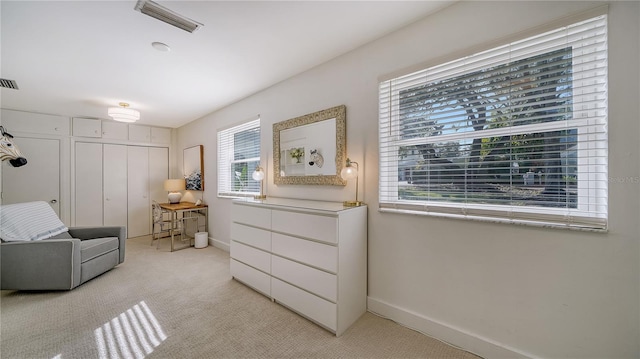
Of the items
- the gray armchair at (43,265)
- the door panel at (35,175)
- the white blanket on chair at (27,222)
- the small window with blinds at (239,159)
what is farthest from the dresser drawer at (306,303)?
the door panel at (35,175)

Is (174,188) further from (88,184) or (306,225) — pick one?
(306,225)

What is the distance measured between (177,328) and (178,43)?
2549 mm

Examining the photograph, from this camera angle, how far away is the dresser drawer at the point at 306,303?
6.39ft

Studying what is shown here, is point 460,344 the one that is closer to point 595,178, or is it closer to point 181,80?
point 595,178

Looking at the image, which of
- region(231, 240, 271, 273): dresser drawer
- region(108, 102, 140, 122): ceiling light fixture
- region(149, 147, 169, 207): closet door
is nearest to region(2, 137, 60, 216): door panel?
region(149, 147, 169, 207): closet door

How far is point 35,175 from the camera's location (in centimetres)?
428

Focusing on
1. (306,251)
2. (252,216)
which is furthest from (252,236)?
(306,251)

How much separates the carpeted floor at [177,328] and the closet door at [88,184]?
2.51m

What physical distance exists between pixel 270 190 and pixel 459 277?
2.42 m

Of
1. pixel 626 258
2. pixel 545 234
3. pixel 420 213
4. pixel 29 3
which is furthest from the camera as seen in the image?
pixel 420 213

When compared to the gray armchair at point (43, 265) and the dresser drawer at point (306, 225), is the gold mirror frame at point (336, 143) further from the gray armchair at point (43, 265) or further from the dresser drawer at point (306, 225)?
the gray armchair at point (43, 265)

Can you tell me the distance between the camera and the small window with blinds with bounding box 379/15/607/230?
1.36 meters

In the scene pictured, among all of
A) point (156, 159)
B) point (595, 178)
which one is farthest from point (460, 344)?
point (156, 159)

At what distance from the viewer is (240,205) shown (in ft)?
9.60
